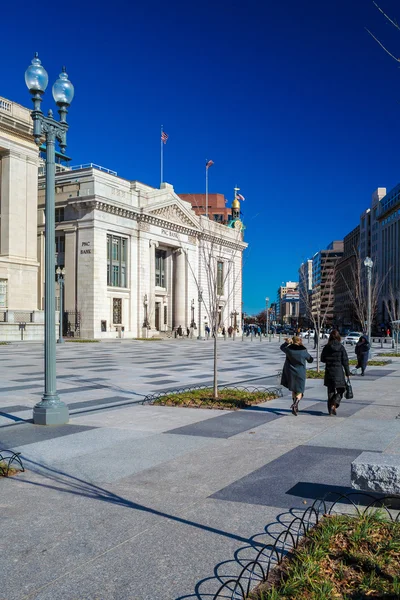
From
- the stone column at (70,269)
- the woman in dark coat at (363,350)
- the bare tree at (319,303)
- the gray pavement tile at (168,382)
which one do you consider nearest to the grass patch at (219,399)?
the gray pavement tile at (168,382)

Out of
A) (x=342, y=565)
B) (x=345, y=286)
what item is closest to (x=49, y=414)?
(x=342, y=565)

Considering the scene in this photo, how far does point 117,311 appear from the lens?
2436 inches

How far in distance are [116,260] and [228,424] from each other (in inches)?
2076

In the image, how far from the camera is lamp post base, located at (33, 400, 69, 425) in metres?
10.3

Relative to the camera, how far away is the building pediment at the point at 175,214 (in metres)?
67.1

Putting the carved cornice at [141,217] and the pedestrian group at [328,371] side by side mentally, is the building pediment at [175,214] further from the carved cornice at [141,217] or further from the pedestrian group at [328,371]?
the pedestrian group at [328,371]

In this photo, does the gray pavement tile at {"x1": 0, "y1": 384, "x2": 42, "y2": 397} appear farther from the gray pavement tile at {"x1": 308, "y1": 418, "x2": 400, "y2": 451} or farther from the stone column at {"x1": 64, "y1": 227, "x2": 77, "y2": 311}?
the stone column at {"x1": 64, "y1": 227, "x2": 77, "y2": 311}

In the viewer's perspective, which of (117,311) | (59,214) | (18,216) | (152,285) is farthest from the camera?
(152,285)

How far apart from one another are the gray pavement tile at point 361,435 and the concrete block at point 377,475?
306 centimetres

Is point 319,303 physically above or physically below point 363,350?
above

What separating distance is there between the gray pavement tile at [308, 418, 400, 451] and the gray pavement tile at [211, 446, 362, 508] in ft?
1.39

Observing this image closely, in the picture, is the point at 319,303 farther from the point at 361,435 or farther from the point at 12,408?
the point at 12,408

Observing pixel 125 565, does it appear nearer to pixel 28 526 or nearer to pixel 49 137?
pixel 28 526

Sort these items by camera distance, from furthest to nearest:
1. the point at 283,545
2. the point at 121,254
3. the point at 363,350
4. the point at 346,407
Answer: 1. the point at 121,254
2. the point at 363,350
3. the point at 346,407
4. the point at 283,545
